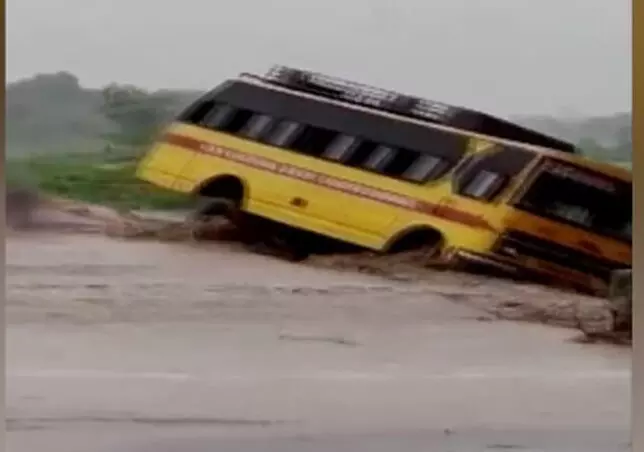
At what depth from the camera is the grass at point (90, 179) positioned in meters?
1.21

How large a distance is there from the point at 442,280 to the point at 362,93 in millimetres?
271

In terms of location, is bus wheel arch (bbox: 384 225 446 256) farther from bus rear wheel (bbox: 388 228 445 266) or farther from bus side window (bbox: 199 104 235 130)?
bus side window (bbox: 199 104 235 130)

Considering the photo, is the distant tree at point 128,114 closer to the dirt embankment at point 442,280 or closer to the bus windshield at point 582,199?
the dirt embankment at point 442,280

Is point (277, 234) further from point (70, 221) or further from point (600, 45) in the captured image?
point (600, 45)

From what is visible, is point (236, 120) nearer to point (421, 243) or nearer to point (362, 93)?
point (362, 93)

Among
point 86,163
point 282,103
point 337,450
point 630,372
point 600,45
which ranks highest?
point 600,45

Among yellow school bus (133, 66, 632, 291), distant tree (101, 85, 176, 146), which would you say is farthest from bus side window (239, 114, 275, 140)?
distant tree (101, 85, 176, 146)

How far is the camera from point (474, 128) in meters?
1.24

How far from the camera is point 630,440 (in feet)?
4.01

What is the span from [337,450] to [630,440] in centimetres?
39

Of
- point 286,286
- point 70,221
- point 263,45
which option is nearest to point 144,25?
point 263,45

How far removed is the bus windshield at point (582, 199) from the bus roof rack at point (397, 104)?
1.5 inches

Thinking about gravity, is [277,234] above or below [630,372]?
above

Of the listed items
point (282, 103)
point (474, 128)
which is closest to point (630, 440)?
point (474, 128)
